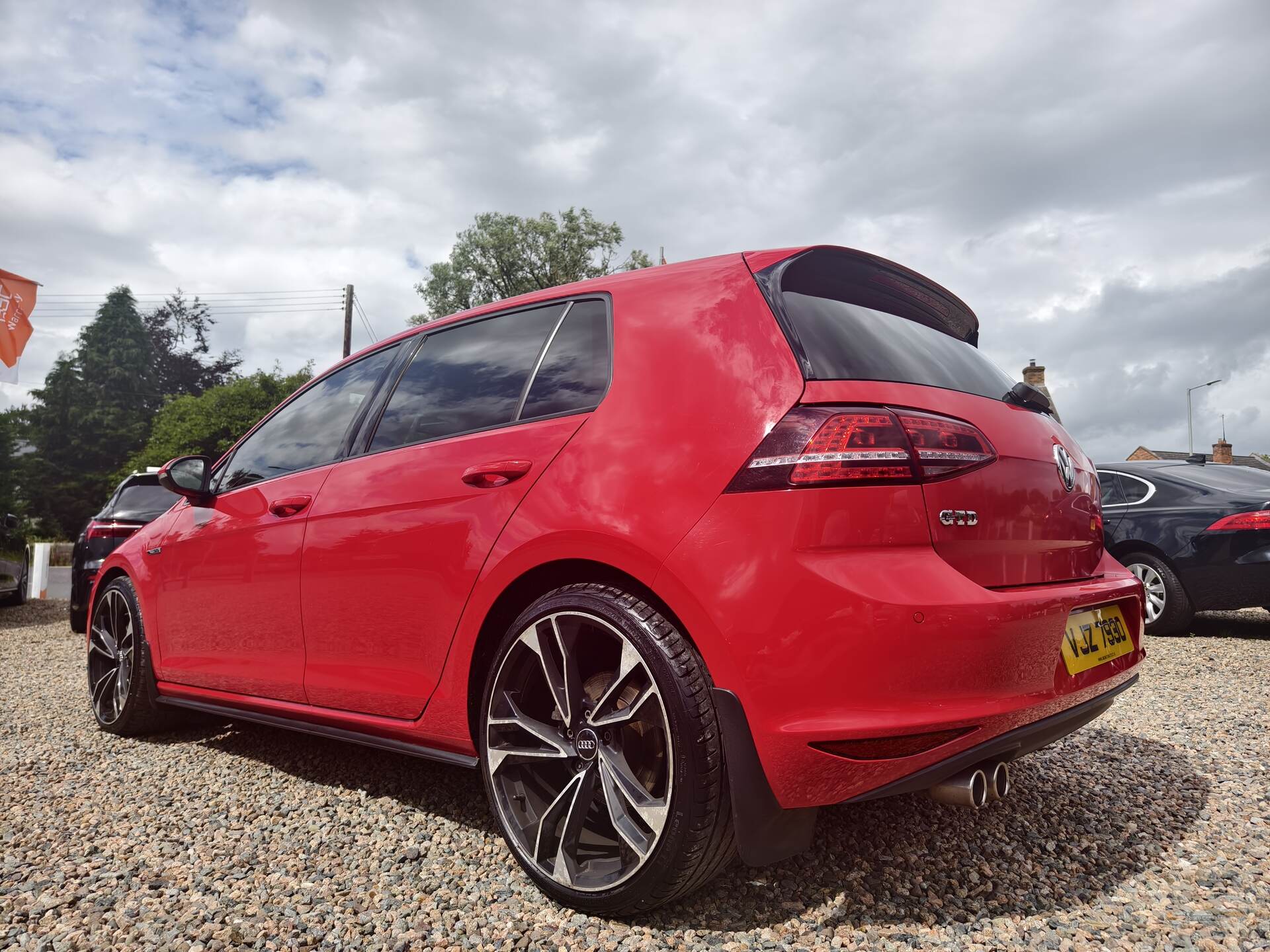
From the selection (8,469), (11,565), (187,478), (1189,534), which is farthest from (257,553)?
(8,469)

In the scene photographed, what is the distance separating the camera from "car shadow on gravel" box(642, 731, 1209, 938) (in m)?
2.22

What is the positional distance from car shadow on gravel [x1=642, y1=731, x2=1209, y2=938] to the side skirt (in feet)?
2.44

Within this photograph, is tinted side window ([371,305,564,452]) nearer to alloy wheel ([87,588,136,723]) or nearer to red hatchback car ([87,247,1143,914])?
red hatchback car ([87,247,1143,914])

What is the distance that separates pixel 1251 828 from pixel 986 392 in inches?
68.7

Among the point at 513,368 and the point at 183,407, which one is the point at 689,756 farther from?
the point at 183,407

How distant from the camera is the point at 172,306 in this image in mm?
62812

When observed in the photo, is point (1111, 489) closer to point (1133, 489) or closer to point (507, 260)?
point (1133, 489)

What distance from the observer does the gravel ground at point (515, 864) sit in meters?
2.13

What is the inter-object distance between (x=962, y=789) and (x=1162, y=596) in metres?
6.18

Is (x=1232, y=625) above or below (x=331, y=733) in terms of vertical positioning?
below

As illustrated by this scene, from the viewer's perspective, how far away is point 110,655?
169 inches

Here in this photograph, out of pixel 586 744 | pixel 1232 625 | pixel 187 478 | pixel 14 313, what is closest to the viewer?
pixel 586 744

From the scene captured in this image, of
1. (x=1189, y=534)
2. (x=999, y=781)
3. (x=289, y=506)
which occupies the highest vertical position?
(x=289, y=506)

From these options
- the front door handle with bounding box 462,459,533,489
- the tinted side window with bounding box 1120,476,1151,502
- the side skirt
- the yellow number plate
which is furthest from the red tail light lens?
the tinted side window with bounding box 1120,476,1151,502
